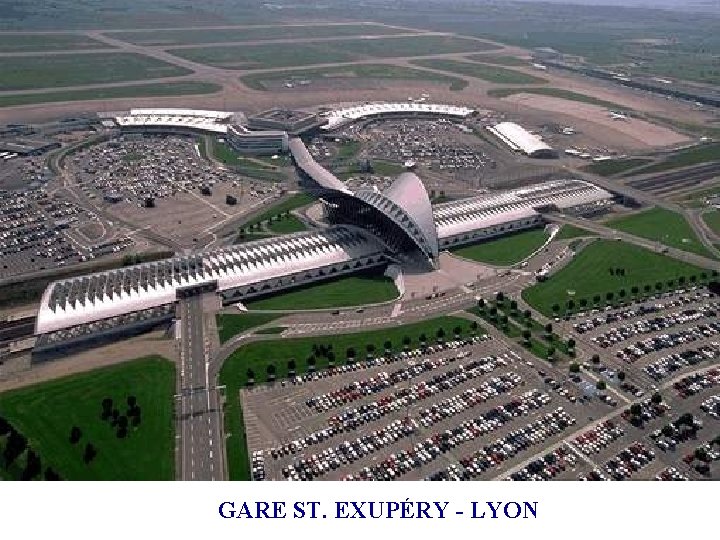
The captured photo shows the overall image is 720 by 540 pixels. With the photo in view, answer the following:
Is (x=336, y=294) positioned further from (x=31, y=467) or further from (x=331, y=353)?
(x=31, y=467)

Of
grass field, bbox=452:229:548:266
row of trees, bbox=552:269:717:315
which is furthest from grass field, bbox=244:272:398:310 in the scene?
row of trees, bbox=552:269:717:315

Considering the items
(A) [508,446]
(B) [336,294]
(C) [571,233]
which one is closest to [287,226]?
(B) [336,294]

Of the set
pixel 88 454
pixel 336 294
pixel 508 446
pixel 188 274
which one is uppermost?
pixel 188 274

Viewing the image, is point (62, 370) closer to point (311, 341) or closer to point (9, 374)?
point (9, 374)

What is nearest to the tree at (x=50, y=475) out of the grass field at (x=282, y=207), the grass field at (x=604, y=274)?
the grass field at (x=604, y=274)

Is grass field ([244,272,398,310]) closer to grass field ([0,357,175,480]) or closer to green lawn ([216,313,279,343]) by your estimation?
green lawn ([216,313,279,343])
